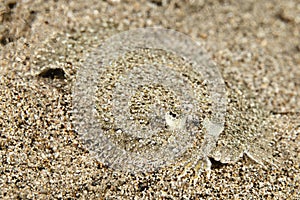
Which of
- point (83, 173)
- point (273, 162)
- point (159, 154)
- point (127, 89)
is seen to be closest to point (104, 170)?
point (83, 173)

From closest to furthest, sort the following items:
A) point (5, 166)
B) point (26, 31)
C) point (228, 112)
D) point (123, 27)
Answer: point (5, 166) < point (228, 112) < point (26, 31) < point (123, 27)

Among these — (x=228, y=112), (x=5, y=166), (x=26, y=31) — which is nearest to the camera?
(x=5, y=166)

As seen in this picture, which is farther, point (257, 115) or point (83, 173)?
point (257, 115)

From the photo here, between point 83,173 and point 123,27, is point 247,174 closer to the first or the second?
A: point 83,173

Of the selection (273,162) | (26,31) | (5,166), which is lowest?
(5,166)

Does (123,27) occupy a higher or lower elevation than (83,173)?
higher

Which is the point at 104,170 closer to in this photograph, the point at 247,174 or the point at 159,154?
the point at 159,154
